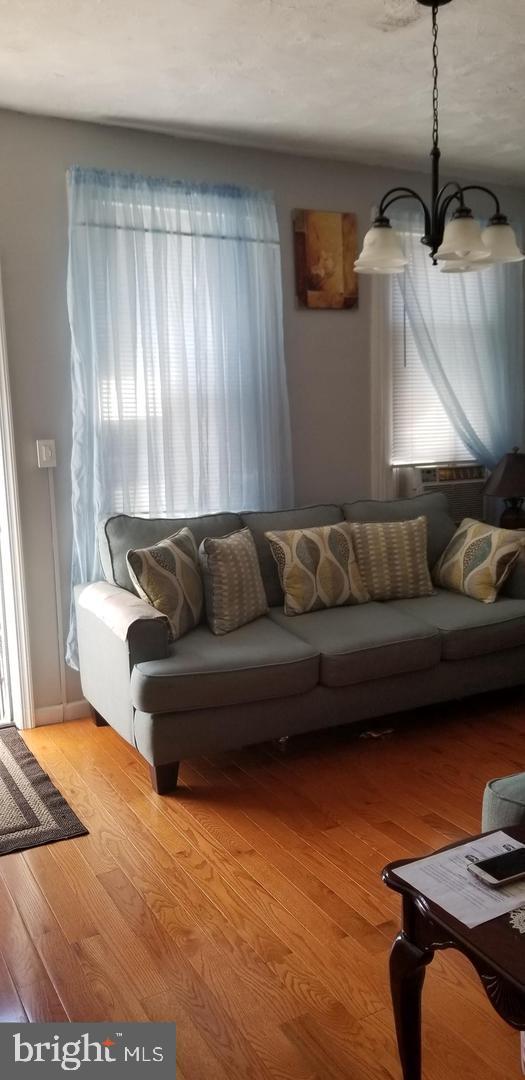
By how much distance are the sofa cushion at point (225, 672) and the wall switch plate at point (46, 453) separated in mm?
1017

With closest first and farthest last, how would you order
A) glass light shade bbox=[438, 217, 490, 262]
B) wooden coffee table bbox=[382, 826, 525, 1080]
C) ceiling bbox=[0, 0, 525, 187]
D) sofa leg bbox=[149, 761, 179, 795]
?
wooden coffee table bbox=[382, 826, 525, 1080] < glass light shade bbox=[438, 217, 490, 262] < ceiling bbox=[0, 0, 525, 187] < sofa leg bbox=[149, 761, 179, 795]

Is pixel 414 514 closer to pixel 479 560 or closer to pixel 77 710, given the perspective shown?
pixel 479 560

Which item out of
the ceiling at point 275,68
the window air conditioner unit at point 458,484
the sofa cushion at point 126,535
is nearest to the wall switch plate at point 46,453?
the sofa cushion at point 126,535

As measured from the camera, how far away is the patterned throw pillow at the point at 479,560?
151 inches

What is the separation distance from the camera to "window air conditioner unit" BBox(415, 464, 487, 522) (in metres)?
4.72

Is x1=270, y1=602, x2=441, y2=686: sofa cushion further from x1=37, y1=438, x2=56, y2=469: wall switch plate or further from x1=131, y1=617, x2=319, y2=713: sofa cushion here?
x1=37, y1=438, x2=56, y2=469: wall switch plate

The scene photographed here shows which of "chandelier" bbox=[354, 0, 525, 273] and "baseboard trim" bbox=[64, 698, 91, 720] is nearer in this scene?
"chandelier" bbox=[354, 0, 525, 273]

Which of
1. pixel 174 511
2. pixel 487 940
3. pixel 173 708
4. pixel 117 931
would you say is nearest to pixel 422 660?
pixel 173 708

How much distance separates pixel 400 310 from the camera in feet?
15.1

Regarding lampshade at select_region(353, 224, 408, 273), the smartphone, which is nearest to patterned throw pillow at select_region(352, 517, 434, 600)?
lampshade at select_region(353, 224, 408, 273)

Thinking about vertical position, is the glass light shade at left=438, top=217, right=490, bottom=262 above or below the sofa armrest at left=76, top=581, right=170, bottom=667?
above

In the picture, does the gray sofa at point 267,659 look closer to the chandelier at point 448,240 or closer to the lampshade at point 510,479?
the lampshade at point 510,479

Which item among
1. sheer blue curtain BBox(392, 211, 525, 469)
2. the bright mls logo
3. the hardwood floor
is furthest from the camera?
sheer blue curtain BBox(392, 211, 525, 469)

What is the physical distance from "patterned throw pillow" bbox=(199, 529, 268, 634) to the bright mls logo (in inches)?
66.5
